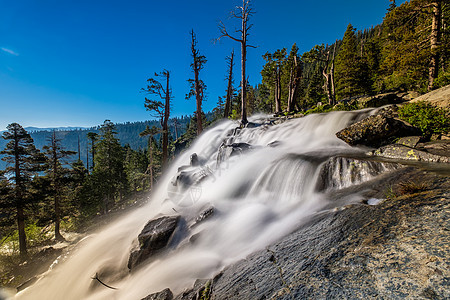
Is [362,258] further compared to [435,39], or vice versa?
[435,39]

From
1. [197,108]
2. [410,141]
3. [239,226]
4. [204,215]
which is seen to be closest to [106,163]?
[197,108]

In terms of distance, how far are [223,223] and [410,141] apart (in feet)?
25.2

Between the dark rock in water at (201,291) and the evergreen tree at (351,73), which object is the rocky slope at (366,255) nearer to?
the dark rock in water at (201,291)

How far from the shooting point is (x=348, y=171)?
546 cm

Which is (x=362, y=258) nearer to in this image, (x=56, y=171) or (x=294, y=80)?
(x=294, y=80)

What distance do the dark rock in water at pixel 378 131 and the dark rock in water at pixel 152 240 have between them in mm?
8511

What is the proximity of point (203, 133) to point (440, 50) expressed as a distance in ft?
57.4

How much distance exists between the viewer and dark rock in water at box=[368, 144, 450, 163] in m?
5.02

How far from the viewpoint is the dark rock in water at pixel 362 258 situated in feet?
5.96

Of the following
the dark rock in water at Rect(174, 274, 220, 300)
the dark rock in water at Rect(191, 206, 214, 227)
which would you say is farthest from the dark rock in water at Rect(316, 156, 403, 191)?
the dark rock in water at Rect(174, 274, 220, 300)

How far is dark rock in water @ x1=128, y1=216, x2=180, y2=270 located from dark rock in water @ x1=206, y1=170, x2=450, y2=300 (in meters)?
3.41

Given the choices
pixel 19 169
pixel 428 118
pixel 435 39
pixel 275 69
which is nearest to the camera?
pixel 428 118

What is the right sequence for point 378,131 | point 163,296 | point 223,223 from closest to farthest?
point 163,296 < point 223,223 < point 378,131

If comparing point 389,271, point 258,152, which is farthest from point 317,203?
point 258,152
